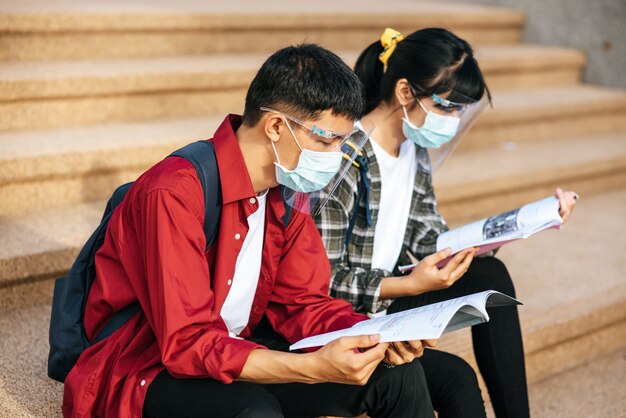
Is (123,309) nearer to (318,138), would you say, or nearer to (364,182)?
(318,138)

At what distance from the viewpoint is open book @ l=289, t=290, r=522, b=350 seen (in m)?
1.64

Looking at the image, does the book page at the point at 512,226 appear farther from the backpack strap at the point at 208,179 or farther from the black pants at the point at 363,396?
the backpack strap at the point at 208,179

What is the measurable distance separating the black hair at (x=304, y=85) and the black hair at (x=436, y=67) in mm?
593

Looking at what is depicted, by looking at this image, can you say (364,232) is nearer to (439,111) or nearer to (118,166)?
(439,111)

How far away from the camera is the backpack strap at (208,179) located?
70.5 inches

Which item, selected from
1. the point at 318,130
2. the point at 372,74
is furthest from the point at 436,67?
the point at 318,130

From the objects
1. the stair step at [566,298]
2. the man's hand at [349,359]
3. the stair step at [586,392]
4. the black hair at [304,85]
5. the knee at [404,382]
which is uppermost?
the black hair at [304,85]

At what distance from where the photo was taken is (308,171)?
188cm

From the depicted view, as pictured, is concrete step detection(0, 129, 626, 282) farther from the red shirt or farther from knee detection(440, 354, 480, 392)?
knee detection(440, 354, 480, 392)

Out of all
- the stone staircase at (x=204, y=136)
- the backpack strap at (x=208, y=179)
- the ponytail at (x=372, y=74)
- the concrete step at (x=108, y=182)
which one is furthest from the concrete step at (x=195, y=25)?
the backpack strap at (x=208, y=179)

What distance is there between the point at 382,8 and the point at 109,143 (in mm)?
2236

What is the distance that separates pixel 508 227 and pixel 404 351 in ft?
2.09

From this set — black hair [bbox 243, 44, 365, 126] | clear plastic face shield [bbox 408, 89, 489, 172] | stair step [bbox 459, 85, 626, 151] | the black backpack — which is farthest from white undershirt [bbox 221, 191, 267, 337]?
stair step [bbox 459, 85, 626, 151]

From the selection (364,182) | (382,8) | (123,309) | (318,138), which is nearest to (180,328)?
(123,309)
